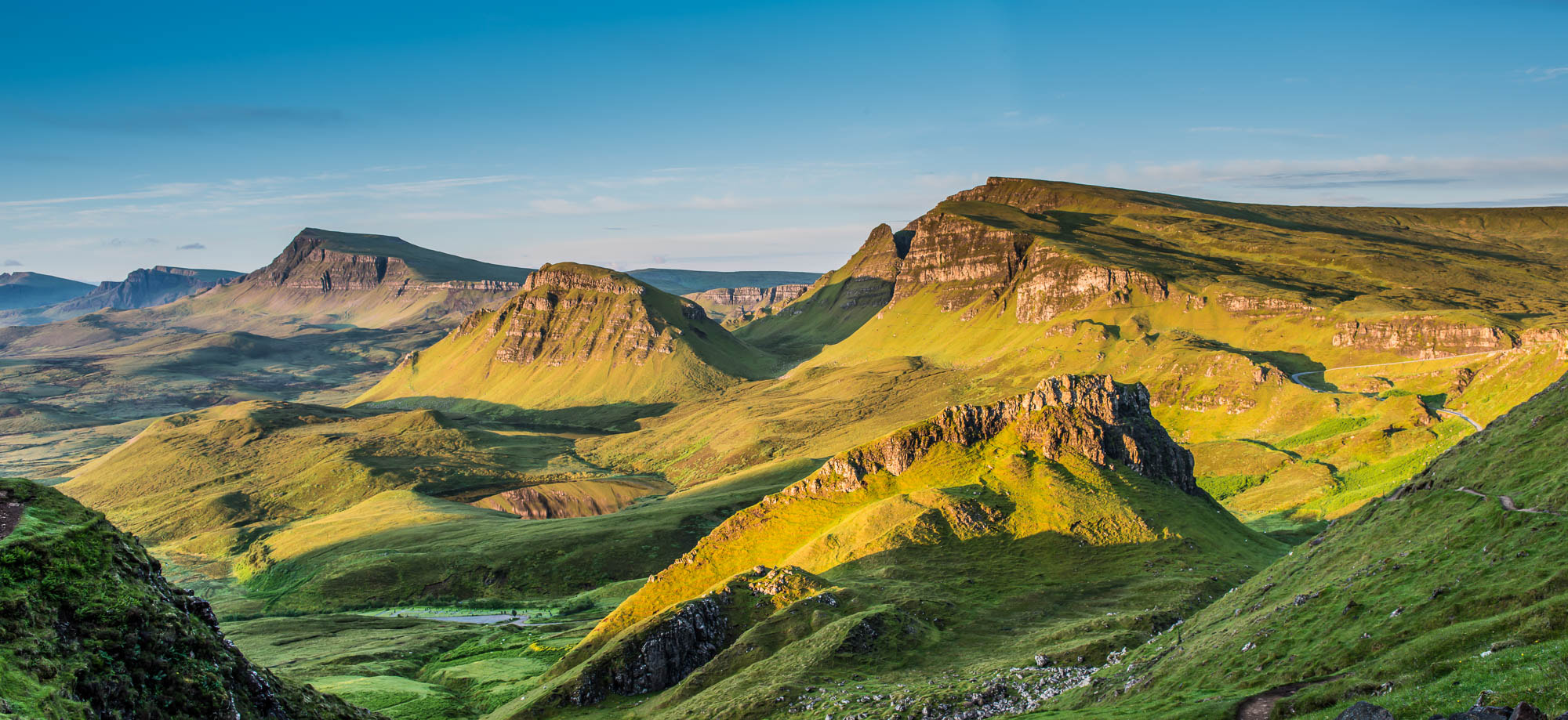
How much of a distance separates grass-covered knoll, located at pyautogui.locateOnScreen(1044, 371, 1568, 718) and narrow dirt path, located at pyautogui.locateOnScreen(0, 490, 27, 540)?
5998 cm

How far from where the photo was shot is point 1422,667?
42875mm

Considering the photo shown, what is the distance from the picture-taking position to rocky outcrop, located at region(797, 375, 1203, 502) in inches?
5477

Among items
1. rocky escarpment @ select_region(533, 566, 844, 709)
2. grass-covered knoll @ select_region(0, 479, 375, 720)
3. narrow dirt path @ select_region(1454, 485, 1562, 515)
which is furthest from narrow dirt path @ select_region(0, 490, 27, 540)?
narrow dirt path @ select_region(1454, 485, 1562, 515)

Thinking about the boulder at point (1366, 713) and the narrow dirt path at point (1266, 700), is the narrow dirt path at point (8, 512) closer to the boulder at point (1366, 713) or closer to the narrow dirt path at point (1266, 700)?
the boulder at point (1366, 713)

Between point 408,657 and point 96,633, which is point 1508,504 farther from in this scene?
point 408,657

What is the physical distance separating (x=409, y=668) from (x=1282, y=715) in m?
130

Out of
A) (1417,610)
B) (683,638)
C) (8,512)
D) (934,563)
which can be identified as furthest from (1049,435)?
(8,512)

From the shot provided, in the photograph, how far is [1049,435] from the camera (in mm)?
138875

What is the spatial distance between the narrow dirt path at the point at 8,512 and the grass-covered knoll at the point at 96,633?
9 cm

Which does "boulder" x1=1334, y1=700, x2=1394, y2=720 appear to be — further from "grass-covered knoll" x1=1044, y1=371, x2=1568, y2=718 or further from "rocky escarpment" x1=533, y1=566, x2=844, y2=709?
"rocky escarpment" x1=533, y1=566, x2=844, y2=709

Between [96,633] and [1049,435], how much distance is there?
121 meters

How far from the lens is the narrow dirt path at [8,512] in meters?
43.8

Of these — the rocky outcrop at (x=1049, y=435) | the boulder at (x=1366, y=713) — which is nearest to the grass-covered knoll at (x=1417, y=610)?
the boulder at (x=1366, y=713)

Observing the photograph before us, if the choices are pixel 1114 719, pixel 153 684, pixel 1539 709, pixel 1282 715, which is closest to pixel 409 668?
pixel 153 684
